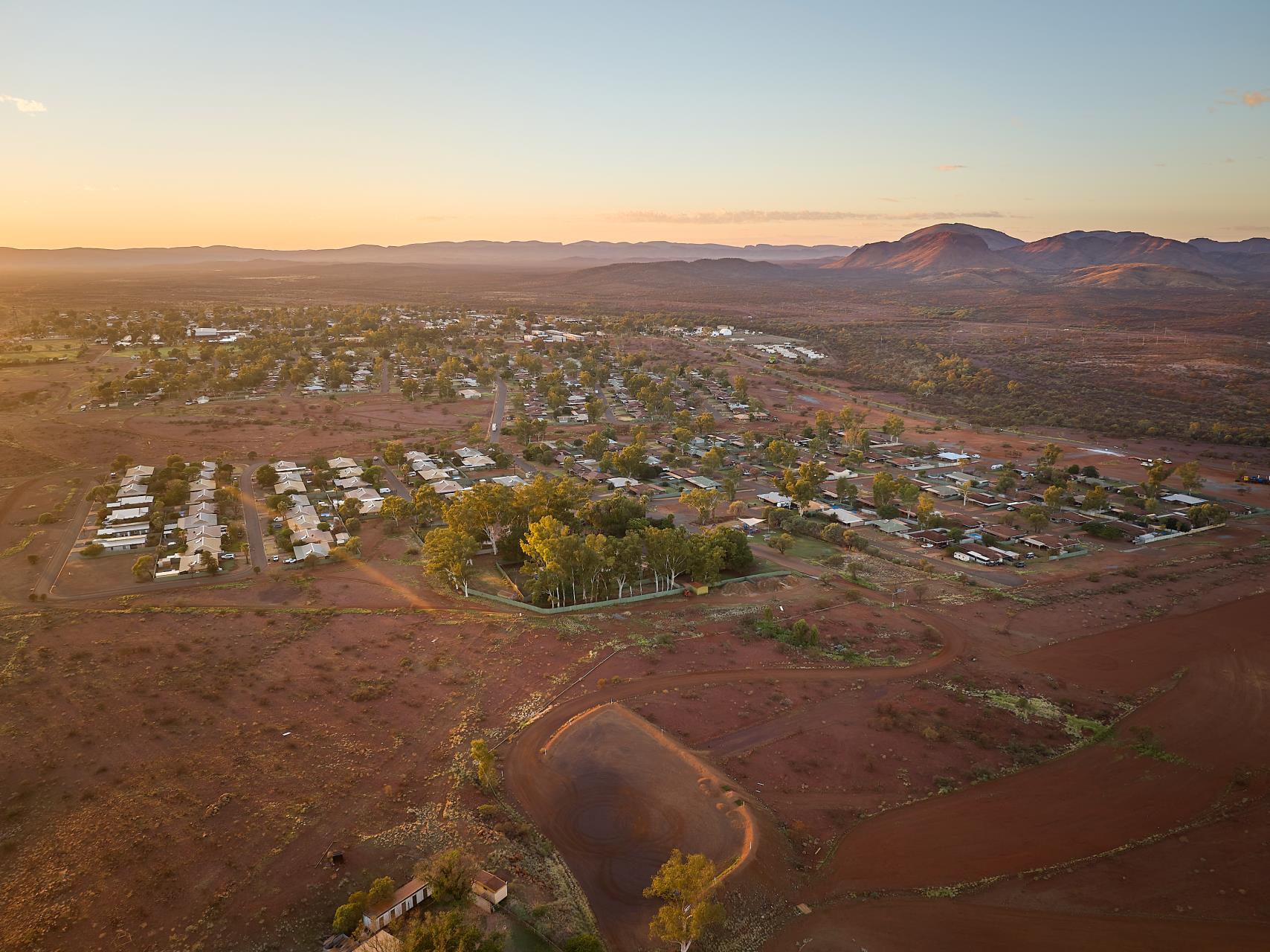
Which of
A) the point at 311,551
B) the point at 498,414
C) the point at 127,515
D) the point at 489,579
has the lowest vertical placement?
the point at 489,579

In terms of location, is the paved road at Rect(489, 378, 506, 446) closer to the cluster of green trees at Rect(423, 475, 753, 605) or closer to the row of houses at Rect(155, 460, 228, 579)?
the row of houses at Rect(155, 460, 228, 579)

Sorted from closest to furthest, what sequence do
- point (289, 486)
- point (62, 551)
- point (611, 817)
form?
1. point (611, 817)
2. point (62, 551)
3. point (289, 486)

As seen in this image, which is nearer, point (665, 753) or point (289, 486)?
point (665, 753)

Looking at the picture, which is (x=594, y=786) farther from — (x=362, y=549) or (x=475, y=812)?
(x=362, y=549)

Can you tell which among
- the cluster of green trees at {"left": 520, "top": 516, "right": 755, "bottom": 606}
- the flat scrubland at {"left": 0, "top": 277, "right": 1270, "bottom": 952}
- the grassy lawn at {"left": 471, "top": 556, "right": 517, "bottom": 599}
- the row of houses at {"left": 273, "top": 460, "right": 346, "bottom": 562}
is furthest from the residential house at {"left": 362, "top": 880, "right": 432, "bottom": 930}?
the row of houses at {"left": 273, "top": 460, "right": 346, "bottom": 562}

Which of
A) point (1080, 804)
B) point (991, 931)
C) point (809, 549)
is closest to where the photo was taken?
point (991, 931)

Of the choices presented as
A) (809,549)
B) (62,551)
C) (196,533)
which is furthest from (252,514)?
(809,549)

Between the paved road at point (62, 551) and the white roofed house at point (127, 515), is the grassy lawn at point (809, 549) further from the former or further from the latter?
the white roofed house at point (127, 515)

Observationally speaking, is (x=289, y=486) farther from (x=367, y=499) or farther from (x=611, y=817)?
(x=611, y=817)

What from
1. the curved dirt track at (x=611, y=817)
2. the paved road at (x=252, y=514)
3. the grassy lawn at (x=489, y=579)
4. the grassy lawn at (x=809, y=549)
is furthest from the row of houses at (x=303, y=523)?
the grassy lawn at (x=809, y=549)
